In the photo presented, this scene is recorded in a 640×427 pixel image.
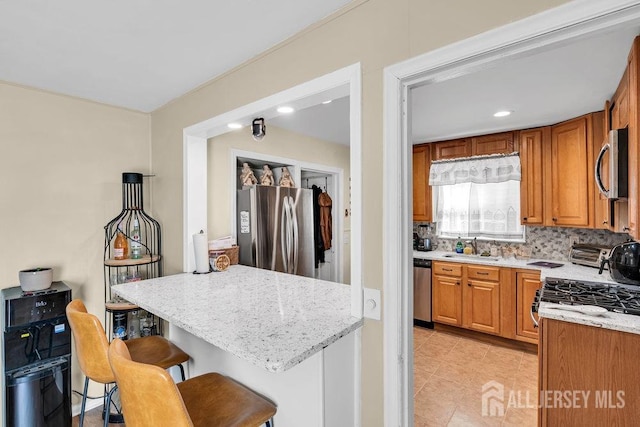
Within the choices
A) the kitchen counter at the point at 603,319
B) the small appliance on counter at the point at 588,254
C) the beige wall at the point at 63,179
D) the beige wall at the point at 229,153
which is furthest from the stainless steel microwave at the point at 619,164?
the beige wall at the point at 63,179

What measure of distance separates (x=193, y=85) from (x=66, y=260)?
164 cm

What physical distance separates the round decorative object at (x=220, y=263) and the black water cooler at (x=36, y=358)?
957 millimetres

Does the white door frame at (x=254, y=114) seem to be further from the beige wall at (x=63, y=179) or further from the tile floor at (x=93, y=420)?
the tile floor at (x=93, y=420)

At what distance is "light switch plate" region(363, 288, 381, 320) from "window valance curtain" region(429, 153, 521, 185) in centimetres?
305

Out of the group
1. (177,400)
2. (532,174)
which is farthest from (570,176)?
(177,400)

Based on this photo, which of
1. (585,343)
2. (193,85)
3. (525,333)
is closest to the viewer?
(585,343)

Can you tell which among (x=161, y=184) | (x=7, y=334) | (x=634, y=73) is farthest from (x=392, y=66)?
(x=7, y=334)

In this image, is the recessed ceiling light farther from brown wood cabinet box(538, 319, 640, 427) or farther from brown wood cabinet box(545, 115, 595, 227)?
brown wood cabinet box(538, 319, 640, 427)

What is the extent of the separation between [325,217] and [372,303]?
289 centimetres

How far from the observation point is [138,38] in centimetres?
155

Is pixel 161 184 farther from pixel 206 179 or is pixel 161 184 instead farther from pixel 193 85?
pixel 193 85

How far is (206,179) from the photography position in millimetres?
2477

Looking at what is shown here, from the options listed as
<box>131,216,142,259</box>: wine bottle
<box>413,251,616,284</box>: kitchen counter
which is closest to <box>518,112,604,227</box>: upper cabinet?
<box>413,251,616,284</box>: kitchen counter

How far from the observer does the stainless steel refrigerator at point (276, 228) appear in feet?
9.31
